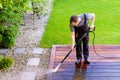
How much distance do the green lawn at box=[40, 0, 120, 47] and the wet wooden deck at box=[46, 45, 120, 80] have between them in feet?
2.47

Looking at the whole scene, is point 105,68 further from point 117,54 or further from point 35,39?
point 35,39

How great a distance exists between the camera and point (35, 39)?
26.3 ft

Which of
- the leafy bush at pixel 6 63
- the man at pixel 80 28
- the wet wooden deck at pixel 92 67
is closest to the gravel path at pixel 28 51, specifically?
the leafy bush at pixel 6 63

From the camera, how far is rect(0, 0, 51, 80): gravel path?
236 inches

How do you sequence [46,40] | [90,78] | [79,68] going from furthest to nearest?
1. [46,40]
2. [79,68]
3. [90,78]

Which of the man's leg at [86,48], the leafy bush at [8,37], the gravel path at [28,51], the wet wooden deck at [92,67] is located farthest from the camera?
the leafy bush at [8,37]

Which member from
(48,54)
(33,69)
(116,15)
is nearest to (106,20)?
(116,15)

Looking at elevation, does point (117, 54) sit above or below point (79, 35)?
below

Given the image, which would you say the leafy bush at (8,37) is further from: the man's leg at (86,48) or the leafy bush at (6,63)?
the man's leg at (86,48)

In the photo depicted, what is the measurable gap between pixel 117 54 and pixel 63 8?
4.94 meters

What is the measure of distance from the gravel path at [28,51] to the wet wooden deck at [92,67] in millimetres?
233

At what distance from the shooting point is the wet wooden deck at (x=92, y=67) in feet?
18.5

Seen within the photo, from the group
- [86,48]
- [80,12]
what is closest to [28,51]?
[86,48]

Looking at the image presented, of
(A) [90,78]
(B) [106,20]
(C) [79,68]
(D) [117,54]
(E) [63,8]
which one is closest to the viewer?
(A) [90,78]
